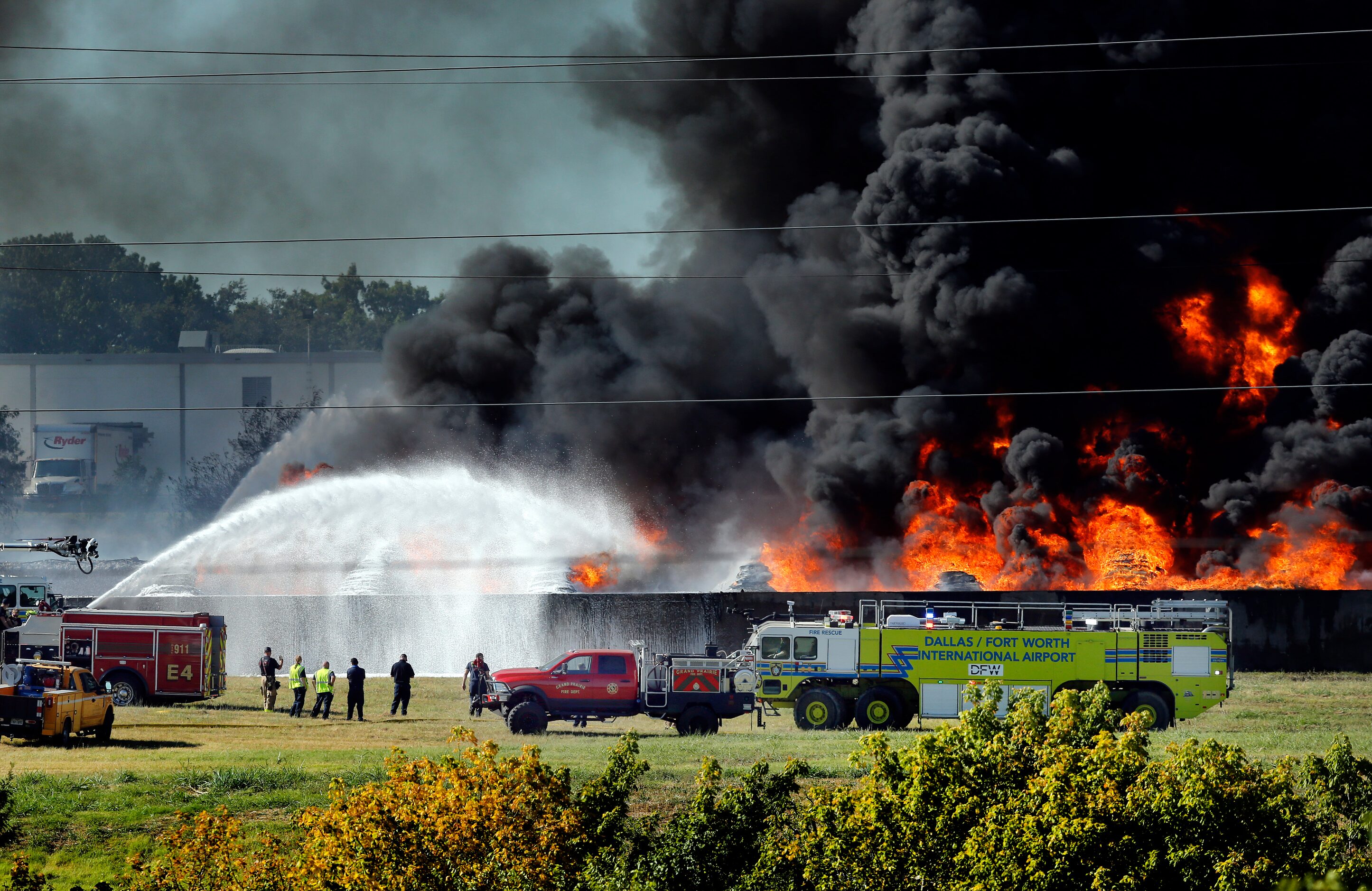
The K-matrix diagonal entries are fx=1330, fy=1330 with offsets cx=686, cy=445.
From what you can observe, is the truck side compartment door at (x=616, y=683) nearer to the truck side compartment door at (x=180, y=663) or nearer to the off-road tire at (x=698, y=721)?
the off-road tire at (x=698, y=721)

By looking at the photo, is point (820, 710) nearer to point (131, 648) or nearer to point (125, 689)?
point (131, 648)

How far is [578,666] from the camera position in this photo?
82.6 ft

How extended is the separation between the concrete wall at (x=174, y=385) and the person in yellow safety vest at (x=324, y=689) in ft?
227

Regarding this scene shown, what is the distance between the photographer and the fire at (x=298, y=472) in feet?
182

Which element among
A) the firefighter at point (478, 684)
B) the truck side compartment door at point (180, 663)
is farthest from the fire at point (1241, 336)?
the truck side compartment door at point (180, 663)

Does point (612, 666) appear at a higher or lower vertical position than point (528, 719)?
higher

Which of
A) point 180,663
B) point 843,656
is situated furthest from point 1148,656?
point 180,663

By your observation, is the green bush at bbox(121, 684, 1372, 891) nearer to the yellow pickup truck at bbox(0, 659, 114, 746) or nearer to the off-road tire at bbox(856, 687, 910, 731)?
the yellow pickup truck at bbox(0, 659, 114, 746)

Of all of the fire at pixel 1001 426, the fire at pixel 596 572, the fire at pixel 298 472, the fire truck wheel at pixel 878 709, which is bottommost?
the fire truck wheel at pixel 878 709

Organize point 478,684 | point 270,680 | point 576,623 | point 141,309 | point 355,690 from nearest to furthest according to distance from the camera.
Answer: point 478,684 → point 355,690 → point 270,680 → point 576,623 → point 141,309

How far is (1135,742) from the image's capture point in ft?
37.4

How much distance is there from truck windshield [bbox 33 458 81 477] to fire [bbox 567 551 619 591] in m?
60.3

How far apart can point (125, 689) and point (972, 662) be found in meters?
18.1

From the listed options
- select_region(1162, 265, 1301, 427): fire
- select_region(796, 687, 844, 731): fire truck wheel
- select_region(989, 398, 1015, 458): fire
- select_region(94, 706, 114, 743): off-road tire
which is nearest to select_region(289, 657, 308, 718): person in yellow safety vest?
select_region(94, 706, 114, 743): off-road tire
